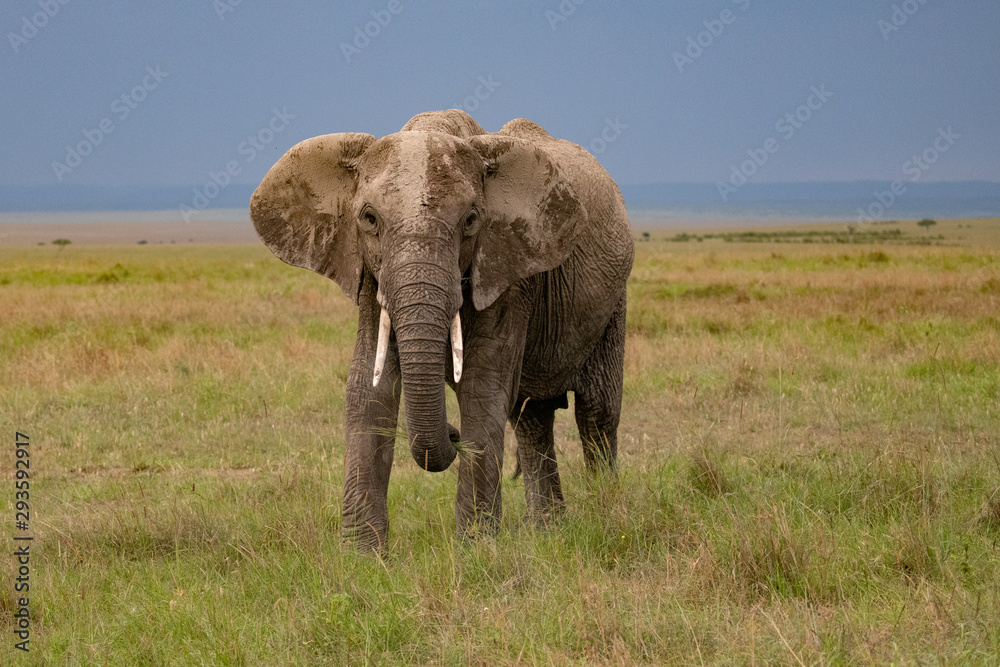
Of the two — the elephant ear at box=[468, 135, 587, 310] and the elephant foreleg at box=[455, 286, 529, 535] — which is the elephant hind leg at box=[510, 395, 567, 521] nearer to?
the elephant foreleg at box=[455, 286, 529, 535]

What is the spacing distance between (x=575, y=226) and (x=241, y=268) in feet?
93.5

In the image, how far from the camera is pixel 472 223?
15.1ft

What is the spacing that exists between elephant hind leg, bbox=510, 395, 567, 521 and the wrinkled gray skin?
951 millimetres

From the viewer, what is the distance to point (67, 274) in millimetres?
27094

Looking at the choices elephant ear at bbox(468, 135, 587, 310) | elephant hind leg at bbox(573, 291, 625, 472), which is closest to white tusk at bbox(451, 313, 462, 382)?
elephant ear at bbox(468, 135, 587, 310)

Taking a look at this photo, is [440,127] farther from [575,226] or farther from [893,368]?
[893,368]

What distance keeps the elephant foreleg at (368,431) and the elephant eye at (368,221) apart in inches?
13.2

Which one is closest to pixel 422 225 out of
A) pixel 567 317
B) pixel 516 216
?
pixel 516 216

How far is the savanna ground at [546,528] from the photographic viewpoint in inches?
145

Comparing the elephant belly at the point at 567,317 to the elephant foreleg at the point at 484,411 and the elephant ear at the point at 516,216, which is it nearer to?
the elephant ear at the point at 516,216

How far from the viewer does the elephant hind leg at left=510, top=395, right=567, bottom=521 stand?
6.24m

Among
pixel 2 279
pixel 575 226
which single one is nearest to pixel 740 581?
pixel 575 226

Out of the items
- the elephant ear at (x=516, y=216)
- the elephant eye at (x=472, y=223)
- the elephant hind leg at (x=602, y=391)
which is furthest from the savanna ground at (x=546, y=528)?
the elephant eye at (x=472, y=223)

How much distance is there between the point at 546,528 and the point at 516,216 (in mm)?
1765
